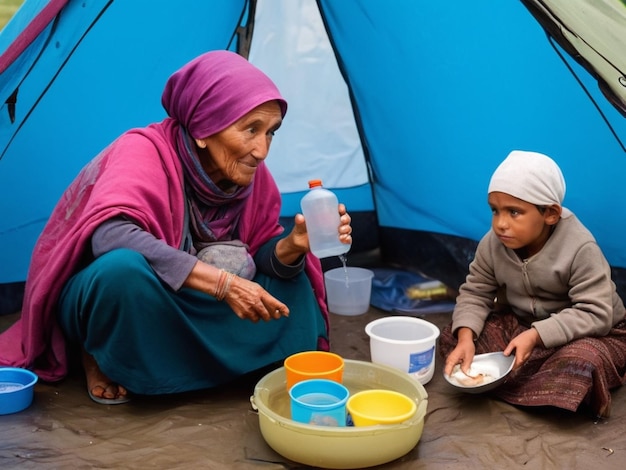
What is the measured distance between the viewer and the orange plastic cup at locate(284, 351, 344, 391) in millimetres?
1817

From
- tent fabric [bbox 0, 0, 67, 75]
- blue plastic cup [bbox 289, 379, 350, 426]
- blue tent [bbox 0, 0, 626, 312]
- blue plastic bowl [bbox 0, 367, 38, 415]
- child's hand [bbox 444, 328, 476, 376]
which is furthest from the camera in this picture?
blue tent [bbox 0, 0, 626, 312]

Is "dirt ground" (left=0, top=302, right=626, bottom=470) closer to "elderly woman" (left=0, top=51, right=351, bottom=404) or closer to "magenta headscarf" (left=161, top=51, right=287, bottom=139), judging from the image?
"elderly woman" (left=0, top=51, right=351, bottom=404)

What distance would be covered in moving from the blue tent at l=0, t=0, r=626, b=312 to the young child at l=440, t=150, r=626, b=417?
342 millimetres

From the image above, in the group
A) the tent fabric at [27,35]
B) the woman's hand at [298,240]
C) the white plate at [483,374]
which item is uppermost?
the tent fabric at [27,35]

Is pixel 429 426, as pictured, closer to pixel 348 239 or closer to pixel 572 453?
pixel 572 453

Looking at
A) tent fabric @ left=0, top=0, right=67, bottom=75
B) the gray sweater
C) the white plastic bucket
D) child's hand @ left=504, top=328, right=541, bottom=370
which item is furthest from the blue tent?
the white plastic bucket

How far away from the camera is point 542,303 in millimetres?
2082

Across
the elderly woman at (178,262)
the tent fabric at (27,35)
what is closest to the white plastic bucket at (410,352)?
the elderly woman at (178,262)

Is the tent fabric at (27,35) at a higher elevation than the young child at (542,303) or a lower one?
higher

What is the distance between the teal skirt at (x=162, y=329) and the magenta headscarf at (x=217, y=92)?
0.43m

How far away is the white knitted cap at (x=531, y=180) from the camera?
6.45ft

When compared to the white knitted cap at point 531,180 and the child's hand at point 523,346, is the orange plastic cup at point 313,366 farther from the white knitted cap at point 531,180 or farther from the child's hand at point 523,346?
the white knitted cap at point 531,180

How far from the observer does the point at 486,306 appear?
2.19 metres

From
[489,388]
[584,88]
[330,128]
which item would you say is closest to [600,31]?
[584,88]
